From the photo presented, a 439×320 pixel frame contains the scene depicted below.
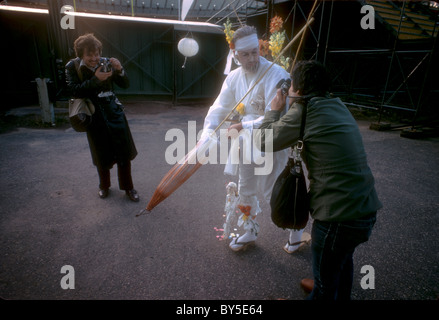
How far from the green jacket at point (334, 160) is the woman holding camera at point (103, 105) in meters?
2.47

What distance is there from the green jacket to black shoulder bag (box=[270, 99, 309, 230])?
11 cm

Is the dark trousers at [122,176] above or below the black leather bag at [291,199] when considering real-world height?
below

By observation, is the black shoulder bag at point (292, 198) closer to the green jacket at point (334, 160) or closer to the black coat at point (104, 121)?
the green jacket at point (334, 160)

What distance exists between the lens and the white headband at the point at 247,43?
2.32m

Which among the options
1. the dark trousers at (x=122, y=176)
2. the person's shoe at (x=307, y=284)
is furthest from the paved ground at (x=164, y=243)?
the dark trousers at (x=122, y=176)

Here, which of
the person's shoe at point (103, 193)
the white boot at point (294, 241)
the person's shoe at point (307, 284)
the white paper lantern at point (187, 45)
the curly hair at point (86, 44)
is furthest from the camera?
the white paper lantern at point (187, 45)

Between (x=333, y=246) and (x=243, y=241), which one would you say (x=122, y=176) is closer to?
(x=243, y=241)

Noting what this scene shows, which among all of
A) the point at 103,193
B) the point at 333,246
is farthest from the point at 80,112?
the point at 333,246

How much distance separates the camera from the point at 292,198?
5.98 ft

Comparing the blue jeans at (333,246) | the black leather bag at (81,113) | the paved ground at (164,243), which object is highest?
the black leather bag at (81,113)

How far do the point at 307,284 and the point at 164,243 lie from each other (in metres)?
1.54

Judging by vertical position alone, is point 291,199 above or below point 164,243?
above
